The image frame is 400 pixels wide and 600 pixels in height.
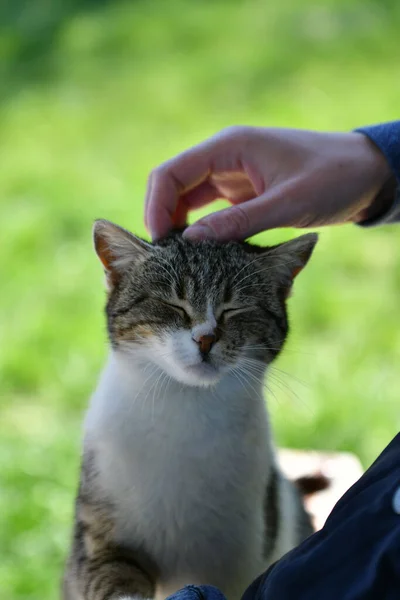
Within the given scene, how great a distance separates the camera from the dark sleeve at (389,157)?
4.59 feet

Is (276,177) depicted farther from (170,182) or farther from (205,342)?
(205,342)

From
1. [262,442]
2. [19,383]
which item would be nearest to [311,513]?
[262,442]

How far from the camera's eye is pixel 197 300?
4.00 ft

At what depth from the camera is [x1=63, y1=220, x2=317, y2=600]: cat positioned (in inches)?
47.8

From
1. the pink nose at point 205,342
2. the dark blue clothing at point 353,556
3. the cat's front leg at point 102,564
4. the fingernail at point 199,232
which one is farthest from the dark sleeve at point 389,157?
the cat's front leg at point 102,564

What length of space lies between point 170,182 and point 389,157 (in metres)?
0.38

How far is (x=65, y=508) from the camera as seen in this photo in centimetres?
211

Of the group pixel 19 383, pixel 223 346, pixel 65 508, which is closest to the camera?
pixel 223 346

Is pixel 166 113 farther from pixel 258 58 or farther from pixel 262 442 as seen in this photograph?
pixel 262 442

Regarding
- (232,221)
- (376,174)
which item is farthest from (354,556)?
(376,174)

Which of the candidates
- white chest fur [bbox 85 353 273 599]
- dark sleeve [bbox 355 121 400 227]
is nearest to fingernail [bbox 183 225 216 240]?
white chest fur [bbox 85 353 273 599]

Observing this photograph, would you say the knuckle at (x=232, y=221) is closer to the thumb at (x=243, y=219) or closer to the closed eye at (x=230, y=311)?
the thumb at (x=243, y=219)

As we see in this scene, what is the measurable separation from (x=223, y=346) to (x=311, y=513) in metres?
0.58

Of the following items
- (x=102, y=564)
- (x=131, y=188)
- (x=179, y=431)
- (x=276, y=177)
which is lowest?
(x=131, y=188)
